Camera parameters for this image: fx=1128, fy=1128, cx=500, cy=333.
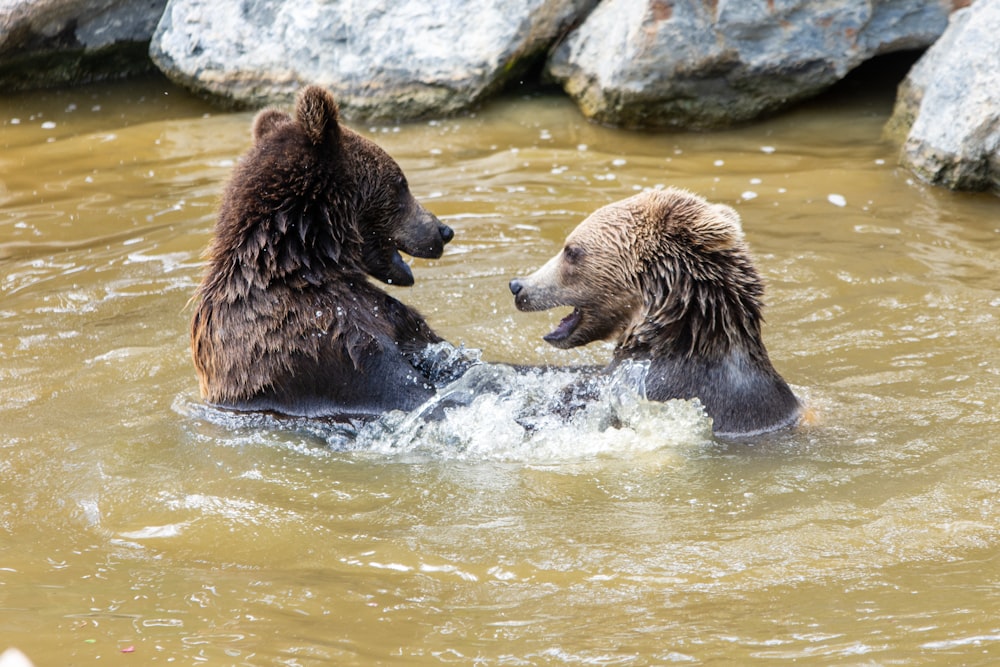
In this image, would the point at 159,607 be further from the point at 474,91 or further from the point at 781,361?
the point at 474,91

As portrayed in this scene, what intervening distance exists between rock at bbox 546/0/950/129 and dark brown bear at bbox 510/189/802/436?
5147 mm

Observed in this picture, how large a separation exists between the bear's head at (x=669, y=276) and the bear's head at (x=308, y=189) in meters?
1.22

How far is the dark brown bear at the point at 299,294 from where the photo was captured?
5.66 metres

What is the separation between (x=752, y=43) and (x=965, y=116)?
2.35 metres

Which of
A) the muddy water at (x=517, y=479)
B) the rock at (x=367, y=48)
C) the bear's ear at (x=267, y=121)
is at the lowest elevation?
the muddy water at (x=517, y=479)

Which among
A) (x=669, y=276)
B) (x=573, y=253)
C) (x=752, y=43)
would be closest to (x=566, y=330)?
(x=573, y=253)

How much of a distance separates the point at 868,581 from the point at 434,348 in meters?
2.82

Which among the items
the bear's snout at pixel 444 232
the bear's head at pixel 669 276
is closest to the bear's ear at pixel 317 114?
the bear's snout at pixel 444 232

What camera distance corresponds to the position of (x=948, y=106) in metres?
9.30

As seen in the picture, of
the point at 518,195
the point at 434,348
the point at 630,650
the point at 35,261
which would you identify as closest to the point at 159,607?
the point at 630,650

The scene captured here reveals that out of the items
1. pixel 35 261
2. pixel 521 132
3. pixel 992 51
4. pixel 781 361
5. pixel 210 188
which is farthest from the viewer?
pixel 521 132

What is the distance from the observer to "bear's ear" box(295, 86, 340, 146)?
222 inches

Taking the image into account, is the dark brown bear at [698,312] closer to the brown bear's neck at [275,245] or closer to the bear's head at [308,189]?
the bear's head at [308,189]

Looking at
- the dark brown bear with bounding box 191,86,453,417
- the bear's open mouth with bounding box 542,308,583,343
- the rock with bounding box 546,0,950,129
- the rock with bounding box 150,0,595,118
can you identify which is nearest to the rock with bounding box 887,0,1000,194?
the rock with bounding box 546,0,950,129
